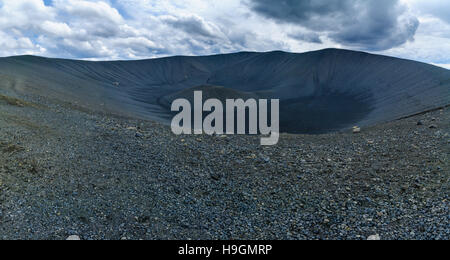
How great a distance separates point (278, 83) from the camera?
3155 inches

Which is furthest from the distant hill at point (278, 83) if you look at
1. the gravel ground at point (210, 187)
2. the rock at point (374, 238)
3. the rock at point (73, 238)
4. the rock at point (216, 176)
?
the rock at point (374, 238)

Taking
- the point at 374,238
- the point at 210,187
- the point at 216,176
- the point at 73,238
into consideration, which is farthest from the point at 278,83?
the point at 73,238

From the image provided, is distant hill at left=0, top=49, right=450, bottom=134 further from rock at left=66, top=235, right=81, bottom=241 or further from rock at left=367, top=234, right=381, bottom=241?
rock at left=367, top=234, right=381, bottom=241

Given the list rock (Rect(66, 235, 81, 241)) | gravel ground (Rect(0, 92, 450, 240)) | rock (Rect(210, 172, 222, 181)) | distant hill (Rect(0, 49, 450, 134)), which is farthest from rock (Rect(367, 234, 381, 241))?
distant hill (Rect(0, 49, 450, 134))

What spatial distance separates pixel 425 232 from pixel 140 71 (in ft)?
344

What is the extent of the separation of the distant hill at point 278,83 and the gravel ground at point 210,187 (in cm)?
1551

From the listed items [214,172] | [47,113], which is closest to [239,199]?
[214,172]

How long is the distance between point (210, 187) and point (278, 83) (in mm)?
74433

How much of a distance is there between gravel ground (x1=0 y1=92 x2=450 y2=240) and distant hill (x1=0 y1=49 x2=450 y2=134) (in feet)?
50.9

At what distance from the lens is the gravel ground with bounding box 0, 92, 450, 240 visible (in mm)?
6500

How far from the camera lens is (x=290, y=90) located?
67562mm

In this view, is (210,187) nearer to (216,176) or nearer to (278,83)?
(216,176)

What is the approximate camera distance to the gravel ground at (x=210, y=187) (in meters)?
6.50

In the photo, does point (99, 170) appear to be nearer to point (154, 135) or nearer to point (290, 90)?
point (154, 135)
